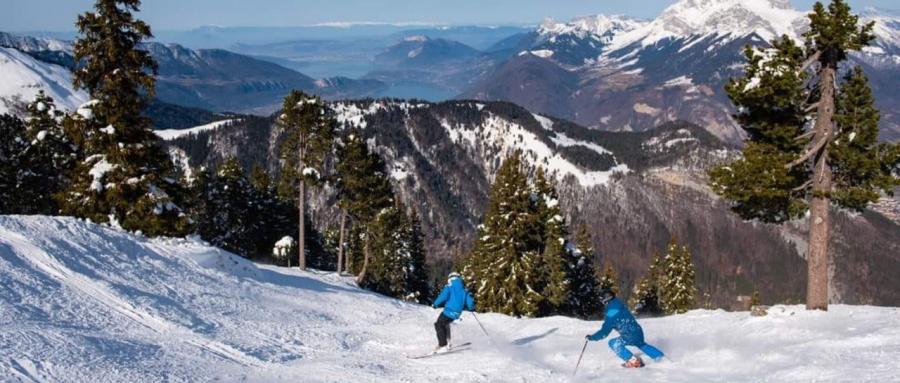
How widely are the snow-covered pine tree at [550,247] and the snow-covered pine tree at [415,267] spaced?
64.8 ft

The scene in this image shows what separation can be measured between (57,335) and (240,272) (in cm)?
1130

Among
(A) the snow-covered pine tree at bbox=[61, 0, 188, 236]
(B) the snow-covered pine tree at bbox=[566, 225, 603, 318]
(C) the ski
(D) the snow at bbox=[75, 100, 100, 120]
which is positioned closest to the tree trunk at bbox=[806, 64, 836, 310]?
(C) the ski

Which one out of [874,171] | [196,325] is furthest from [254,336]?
[874,171]

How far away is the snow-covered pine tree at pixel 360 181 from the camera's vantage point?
3738 cm

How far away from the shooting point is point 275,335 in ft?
48.5

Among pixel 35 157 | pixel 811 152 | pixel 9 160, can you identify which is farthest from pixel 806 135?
pixel 9 160

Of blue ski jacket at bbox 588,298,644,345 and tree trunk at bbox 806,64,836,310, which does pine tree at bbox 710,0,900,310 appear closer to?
tree trunk at bbox 806,64,836,310

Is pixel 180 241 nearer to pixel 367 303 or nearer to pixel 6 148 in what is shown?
pixel 367 303

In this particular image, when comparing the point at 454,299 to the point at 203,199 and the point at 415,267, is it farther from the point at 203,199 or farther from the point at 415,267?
the point at 415,267

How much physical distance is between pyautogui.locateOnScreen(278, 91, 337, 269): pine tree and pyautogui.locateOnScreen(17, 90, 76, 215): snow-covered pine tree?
42.7 feet

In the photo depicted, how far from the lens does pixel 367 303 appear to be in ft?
74.4

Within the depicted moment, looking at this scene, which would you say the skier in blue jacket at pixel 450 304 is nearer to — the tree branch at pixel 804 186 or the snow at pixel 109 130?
the tree branch at pixel 804 186

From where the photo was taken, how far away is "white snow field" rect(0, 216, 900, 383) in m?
11.0

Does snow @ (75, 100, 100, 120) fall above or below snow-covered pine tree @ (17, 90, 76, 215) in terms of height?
above
